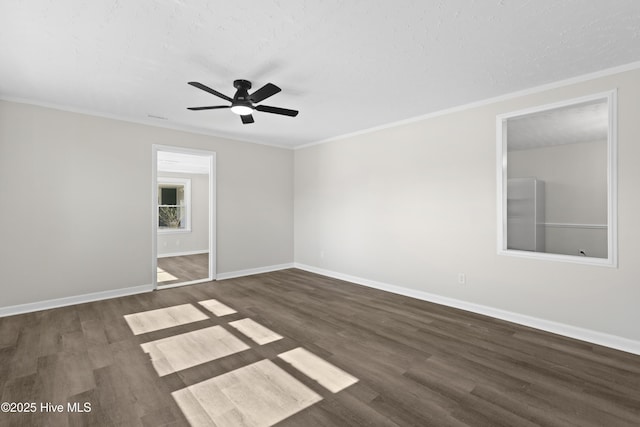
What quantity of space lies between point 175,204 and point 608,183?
30.5 ft

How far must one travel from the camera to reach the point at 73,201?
397cm

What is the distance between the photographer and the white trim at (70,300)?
3.57 meters

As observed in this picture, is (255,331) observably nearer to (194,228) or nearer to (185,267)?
(185,267)

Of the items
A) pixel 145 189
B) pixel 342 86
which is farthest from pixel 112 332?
pixel 342 86

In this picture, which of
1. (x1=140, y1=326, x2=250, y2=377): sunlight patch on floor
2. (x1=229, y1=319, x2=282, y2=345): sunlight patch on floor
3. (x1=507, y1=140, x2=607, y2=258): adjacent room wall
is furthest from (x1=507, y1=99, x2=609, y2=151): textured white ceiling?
(x1=140, y1=326, x2=250, y2=377): sunlight patch on floor

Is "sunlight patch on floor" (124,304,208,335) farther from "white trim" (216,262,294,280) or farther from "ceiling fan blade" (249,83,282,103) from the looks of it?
"ceiling fan blade" (249,83,282,103)

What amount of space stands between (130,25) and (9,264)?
343 cm

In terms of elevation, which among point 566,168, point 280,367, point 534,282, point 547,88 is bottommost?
point 280,367

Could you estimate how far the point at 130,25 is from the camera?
2.16 m

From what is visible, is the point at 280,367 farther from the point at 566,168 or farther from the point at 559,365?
the point at 566,168

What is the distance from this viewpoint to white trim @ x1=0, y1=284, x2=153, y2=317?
3.57 metres

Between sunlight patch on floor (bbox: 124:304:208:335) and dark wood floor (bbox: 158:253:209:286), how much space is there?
154cm

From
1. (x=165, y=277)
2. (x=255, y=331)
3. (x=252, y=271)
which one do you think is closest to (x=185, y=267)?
(x=165, y=277)

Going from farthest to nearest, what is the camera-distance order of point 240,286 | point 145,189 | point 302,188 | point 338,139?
point 302,188, point 338,139, point 240,286, point 145,189
